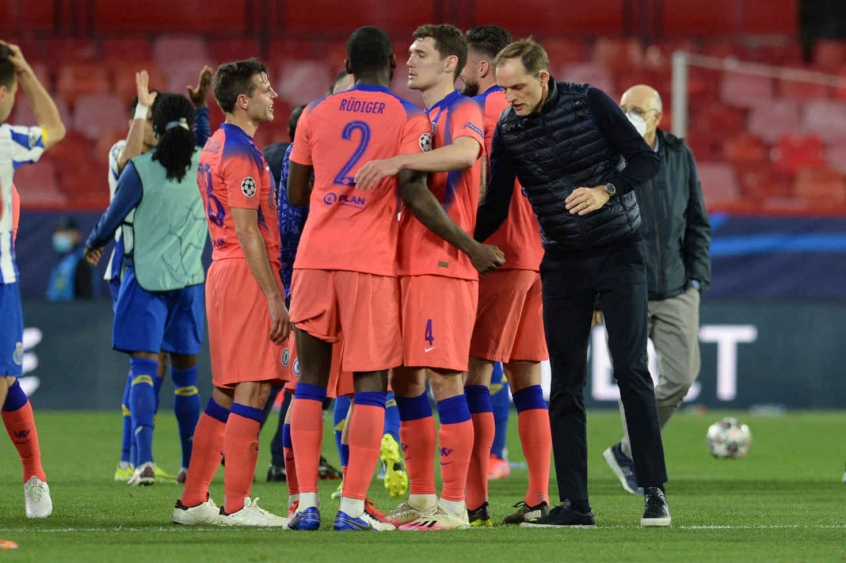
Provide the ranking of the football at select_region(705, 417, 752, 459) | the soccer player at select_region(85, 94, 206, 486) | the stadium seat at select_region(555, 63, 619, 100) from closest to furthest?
the soccer player at select_region(85, 94, 206, 486) → the football at select_region(705, 417, 752, 459) → the stadium seat at select_region(555, 63, 619, 100)

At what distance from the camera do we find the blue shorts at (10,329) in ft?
19.6

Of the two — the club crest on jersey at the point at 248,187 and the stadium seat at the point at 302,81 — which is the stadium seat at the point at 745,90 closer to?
the stadium seat at the point at 302,81

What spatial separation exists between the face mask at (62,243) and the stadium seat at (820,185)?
10.2 m

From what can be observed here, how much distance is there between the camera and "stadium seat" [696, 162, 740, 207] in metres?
19.1

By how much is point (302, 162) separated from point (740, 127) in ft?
51.7

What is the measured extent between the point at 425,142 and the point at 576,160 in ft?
2.41

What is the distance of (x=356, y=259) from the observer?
18.6 feet

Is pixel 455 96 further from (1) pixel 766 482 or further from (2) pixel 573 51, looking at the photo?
(2) pixel 573 51

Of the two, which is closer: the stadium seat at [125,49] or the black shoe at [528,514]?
the black shoe at [528,514]

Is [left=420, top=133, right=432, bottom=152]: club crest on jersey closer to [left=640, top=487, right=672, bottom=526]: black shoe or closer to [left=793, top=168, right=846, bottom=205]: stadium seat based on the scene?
[left=640, top=487, right=672, bottom=526]: black shoe

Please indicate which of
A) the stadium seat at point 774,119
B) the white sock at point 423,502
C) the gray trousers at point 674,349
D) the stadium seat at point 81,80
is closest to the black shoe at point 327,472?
the gray trousers at point 674,349

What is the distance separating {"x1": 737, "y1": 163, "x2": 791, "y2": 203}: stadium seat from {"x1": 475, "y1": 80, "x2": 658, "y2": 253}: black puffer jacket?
13.5 metres

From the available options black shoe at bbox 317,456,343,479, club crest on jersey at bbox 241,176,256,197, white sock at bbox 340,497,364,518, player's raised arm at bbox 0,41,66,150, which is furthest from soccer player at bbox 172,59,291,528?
black shoe at bbox 317,456,343,479

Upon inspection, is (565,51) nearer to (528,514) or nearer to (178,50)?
(178,50)
